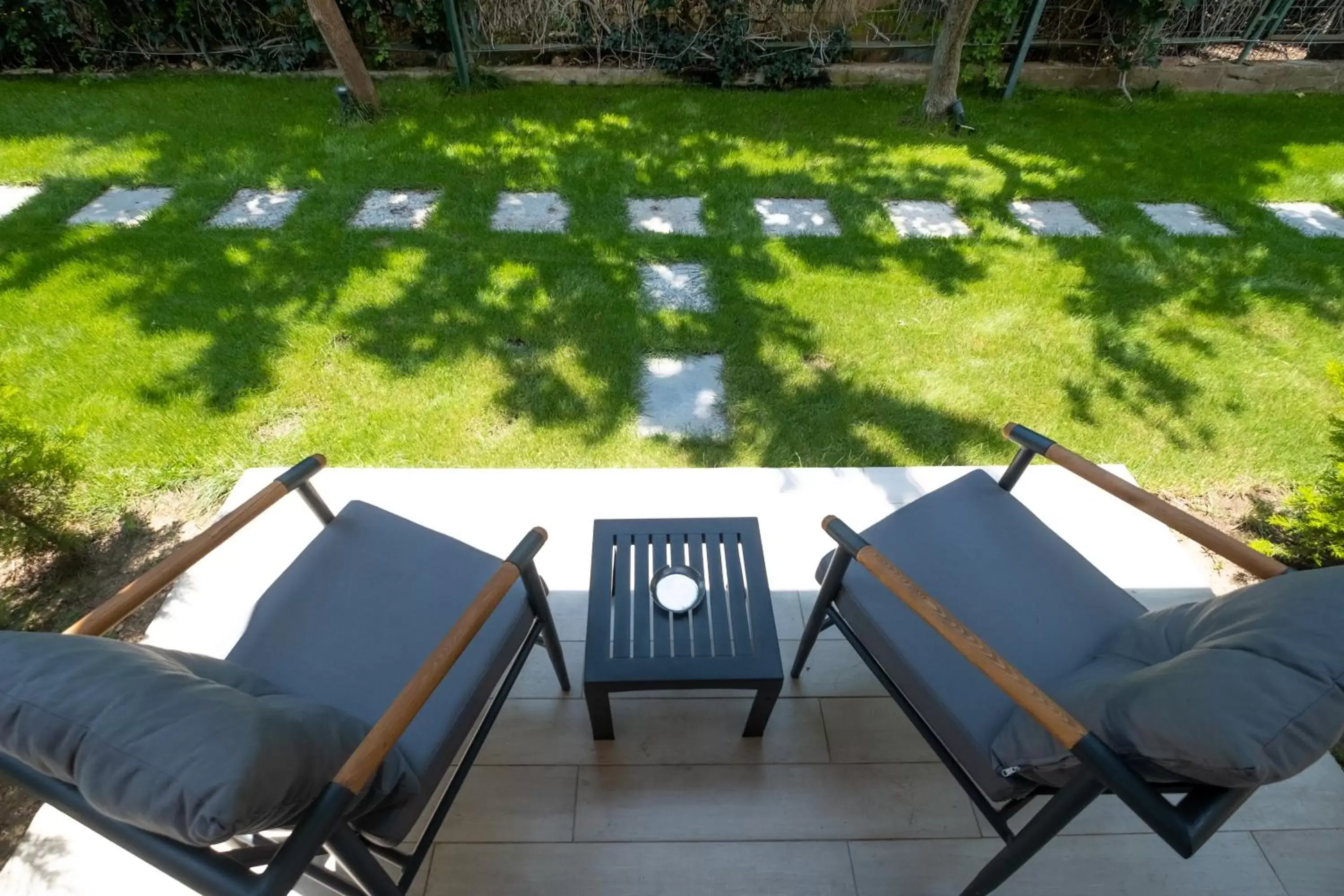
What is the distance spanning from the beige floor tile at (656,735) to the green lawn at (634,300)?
1014 millimetres

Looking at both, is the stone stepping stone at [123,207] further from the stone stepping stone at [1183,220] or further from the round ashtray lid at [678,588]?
the stone stepping stone at [1183,220]

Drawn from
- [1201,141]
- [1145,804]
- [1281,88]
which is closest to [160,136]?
[1145,804]

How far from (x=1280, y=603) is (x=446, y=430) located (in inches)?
99.9

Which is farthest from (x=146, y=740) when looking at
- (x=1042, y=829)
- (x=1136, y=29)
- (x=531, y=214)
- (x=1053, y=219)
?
(x=1136, y=29)

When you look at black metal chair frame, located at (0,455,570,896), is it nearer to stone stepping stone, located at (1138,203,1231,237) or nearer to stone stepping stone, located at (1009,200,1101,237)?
stone stepping stone, located at (1009,200,1101,237)

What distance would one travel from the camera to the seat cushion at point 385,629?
138 centimetres

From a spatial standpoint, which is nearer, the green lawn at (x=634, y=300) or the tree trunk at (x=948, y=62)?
the green lawn at (x=634, y=300)

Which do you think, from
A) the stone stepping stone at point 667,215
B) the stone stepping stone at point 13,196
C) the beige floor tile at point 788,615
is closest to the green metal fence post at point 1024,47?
the stone stepping stone at point 667,215

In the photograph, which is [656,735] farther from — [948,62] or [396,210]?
[948,62]

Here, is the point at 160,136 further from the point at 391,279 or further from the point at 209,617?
the point at 209,617

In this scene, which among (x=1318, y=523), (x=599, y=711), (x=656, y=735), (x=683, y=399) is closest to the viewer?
(x=599, y=711)

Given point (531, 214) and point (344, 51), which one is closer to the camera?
point (531, 214)

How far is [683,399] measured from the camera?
9.49 ft

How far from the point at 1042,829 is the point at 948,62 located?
201 inches
